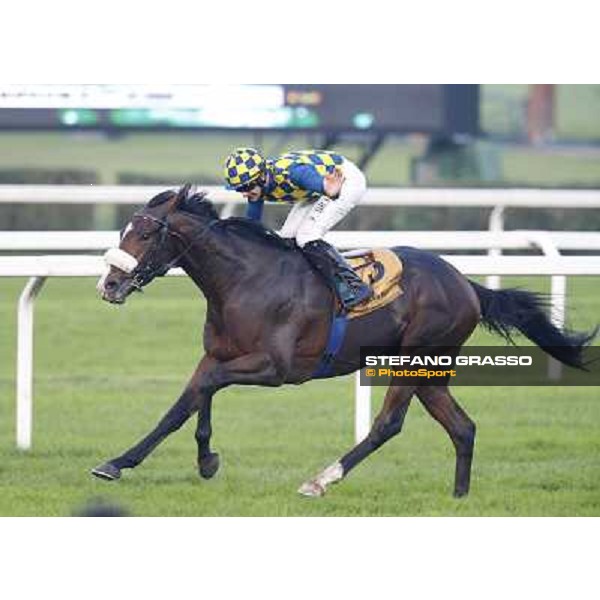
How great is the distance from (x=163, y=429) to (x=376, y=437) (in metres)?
0.81

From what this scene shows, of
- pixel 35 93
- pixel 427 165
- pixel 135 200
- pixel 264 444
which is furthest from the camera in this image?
pixel 427 165

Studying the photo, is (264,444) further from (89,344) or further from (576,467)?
(89,344)

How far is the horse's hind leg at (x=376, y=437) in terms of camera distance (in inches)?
267

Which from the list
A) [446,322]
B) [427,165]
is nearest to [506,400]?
[446,322]

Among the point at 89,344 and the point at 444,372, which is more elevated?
the point at 444,372

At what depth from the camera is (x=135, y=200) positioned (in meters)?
11.1

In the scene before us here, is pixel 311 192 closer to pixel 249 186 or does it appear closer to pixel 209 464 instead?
pixel 249 186

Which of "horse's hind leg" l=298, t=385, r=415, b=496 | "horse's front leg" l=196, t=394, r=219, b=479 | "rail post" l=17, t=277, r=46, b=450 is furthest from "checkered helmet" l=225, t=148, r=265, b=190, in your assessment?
"rail post" l=17, t=277, r=46, b=450

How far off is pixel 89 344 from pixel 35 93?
1953 mm

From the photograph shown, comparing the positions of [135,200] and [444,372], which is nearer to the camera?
[444,372]

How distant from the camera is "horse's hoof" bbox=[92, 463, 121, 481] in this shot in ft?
21.4

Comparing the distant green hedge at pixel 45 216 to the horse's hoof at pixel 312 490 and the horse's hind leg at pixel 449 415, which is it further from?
the horse's hoof at pixel 312 490

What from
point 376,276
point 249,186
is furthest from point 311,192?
point 376,276

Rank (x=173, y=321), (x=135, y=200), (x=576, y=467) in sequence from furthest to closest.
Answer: (x=173, y=321) < (x=135, y=200) < (x=576, y=467)
